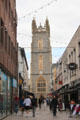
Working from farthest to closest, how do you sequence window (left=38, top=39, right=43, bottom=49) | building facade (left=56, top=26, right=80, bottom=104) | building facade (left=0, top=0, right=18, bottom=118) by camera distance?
window (left=38, top=39, right=43, bottom=49)
building facade (left=56, top=26, right=80, bottom=104)
building facade (left=0, top=0, right=18, bottom=118)

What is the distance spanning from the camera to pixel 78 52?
101ft

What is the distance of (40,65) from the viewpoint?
404ft

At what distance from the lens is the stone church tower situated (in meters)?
122

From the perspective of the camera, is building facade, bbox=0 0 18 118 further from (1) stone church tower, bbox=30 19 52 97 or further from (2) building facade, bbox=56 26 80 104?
(1) stone church tower, bbox=30 19 52 97

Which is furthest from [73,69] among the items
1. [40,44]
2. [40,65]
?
[40,44]

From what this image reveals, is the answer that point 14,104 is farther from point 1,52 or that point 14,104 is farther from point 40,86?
point 40,86

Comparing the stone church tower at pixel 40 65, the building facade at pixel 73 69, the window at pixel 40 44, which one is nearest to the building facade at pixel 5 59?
the building facade at pixel 73 69

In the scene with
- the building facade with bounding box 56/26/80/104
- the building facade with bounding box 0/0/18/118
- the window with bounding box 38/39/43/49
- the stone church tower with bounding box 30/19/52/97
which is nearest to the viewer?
the building facade with bounding box 0/0/18/118

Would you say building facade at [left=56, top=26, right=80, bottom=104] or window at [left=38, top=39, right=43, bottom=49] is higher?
window at [left=38, top=39, right=43, bottom=49]

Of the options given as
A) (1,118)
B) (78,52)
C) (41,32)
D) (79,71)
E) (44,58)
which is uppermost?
(41,32)

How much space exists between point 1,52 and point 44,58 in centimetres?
9957

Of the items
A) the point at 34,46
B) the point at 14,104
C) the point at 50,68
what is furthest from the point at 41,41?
the point at 14,104

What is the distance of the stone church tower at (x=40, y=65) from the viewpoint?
121812 millimetres

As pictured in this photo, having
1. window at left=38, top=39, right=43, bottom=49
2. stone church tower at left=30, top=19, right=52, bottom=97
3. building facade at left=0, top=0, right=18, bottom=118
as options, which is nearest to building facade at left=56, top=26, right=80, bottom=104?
building facade at left=0, top=0, right=18, bottom=118
